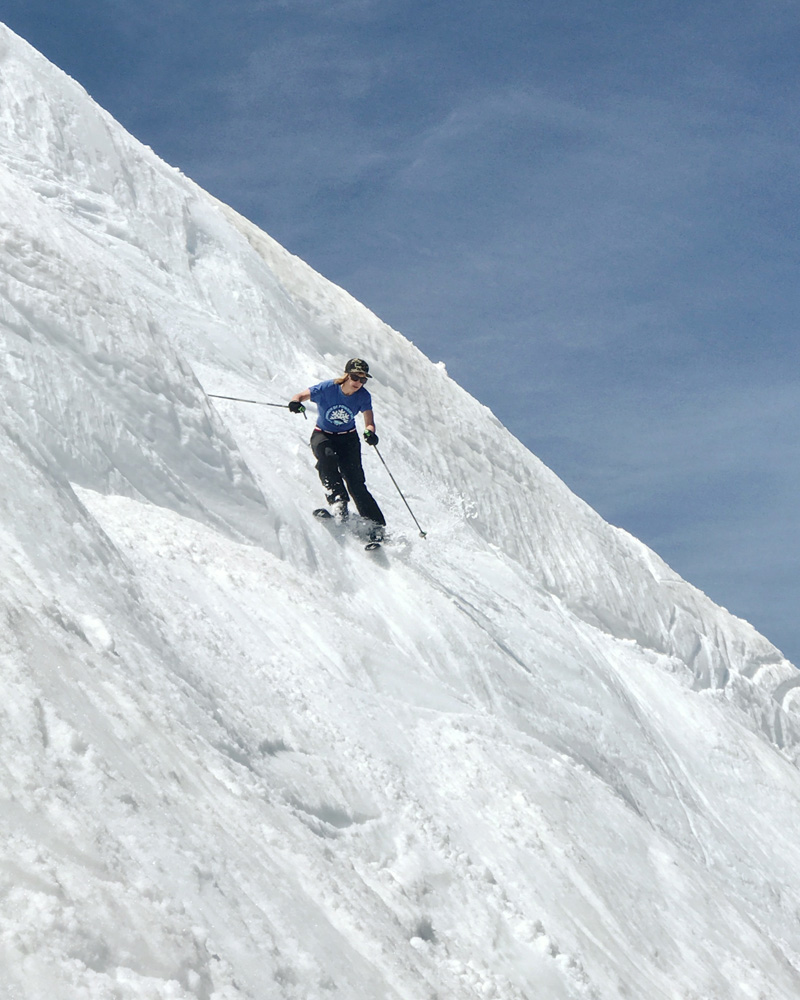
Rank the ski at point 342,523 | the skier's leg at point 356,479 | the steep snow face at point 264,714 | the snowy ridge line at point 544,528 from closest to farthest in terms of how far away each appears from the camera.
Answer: the steep snow face at point 264,714 < the ski at point 342,523 < the skier's leg at point 356,479 < the snowy ridge line at point 544,528

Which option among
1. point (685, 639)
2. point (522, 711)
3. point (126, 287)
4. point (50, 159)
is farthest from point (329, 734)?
point (685, 639)

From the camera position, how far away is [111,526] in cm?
884

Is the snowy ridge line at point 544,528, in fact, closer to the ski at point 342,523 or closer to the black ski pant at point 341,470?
the black ski pant at point 341,470

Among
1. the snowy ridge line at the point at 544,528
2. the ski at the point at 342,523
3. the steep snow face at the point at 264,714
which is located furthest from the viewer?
the snowy ridge line at the point at 544,528

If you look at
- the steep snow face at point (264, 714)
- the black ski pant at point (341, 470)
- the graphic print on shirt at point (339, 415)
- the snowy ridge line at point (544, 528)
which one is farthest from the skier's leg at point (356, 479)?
the snowy ridge line at point (544, 528)

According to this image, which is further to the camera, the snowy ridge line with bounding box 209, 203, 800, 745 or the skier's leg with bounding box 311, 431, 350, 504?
the snowy ridge line with bounding box 209, 203, 800, 745

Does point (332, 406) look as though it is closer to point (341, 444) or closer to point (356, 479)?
point (341, 444)

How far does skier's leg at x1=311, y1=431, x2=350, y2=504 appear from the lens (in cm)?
1230

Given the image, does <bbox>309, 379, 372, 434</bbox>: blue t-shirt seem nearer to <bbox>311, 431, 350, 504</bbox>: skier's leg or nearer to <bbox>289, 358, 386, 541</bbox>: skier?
<bbox>289, 358, 386, 541</bbox>: skier

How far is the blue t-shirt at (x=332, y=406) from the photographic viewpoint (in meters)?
12.4

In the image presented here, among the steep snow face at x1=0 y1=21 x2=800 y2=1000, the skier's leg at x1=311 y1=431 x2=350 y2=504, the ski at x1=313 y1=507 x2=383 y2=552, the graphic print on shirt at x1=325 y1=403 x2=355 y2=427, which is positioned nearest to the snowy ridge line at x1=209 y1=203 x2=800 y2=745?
the steep snow face at x1=0 y1=21 x2=800 y2=1000

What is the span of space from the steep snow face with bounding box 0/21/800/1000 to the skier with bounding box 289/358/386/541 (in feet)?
1.43

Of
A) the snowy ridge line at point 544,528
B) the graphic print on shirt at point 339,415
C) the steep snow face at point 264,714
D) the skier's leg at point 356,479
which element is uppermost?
the snowy ridge line at point 544,528

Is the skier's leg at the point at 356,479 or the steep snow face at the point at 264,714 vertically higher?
the skier's leg at the point at 356,479
